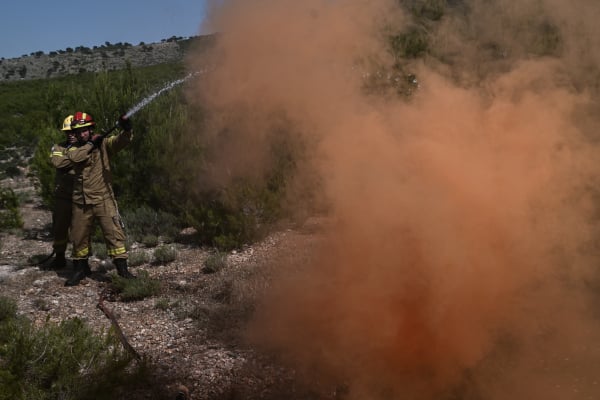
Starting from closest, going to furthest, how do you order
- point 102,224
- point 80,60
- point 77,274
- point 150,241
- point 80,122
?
point 80,122 → point 102,224 → point 77,274 → point 150,241 → point 80,60

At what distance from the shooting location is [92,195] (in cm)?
676

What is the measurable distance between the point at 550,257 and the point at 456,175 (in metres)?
1.34

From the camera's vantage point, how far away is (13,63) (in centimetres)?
7381

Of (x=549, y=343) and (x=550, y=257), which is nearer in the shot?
(x=549, y=343)

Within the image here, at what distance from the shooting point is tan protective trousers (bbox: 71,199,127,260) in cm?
680

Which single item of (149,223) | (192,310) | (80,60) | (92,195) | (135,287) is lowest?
(192,310)

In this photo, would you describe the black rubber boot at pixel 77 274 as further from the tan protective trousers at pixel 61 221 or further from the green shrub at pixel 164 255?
the green shrub at pixel 164 255

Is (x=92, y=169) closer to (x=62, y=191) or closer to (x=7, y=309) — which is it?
(x=62, y=191)

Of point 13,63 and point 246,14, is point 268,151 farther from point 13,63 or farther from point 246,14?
point 13,63

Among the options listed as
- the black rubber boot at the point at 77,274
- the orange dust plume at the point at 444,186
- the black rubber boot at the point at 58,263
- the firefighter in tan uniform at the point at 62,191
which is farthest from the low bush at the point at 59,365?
the black rubber boot at the point at 58,263

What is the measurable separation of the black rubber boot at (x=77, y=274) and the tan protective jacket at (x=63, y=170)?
89 centimetres

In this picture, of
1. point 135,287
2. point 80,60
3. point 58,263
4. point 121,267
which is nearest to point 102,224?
point 121,267

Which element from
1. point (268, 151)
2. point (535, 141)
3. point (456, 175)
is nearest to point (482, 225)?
point (456, 175)

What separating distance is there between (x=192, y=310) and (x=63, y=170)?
103 inches
